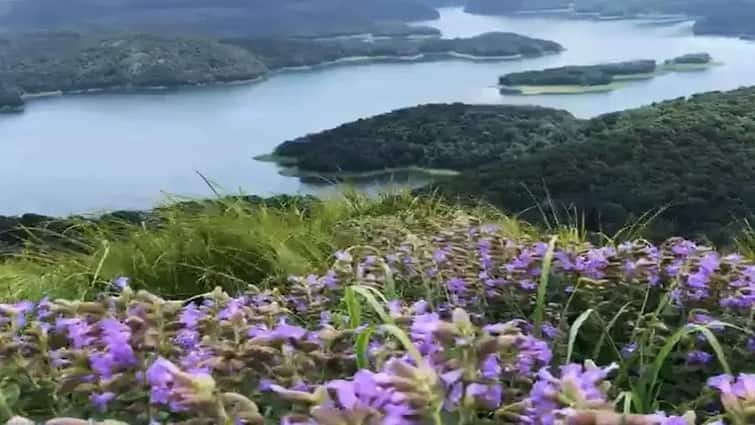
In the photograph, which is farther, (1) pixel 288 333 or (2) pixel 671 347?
(2) pixel 671 347

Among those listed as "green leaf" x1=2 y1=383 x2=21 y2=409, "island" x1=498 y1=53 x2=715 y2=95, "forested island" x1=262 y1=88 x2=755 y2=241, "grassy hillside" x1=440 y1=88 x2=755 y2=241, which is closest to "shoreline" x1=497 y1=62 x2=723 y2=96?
"island" x1=498 y1=53 x2=715 y2=95

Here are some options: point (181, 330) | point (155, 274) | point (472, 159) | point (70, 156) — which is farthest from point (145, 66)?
point (181, 330)

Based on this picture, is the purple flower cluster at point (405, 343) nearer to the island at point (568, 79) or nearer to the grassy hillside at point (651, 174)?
the grassy hillside at point (651, 174)

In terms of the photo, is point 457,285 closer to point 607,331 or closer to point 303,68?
point 607,331

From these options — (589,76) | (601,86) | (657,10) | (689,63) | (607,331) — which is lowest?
(601,86)

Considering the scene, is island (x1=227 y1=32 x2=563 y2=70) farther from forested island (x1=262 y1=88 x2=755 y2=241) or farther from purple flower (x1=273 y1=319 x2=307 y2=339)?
purple flower (x1=273 y1=319 x2=307 y2=339)

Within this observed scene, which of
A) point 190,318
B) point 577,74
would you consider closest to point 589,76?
point 577,74

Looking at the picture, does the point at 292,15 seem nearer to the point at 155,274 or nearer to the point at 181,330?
the point at 155,274
